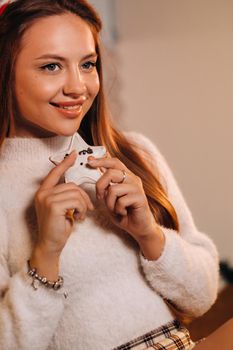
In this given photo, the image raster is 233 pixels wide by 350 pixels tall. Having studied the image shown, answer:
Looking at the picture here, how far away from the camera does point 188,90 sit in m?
1.96

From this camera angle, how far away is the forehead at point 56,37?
89 cm

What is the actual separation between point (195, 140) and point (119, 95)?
0.36 metres

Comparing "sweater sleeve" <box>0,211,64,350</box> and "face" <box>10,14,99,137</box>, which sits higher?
"face" <box>10,14,99,137</box>

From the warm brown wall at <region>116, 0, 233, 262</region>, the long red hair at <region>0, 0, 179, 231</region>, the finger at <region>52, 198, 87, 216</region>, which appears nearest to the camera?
the finger at <region>52, 198, 87, 216</region>

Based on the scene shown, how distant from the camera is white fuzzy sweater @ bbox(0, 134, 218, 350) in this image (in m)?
0.91

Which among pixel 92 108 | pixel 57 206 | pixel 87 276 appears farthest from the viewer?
pixel 92 108

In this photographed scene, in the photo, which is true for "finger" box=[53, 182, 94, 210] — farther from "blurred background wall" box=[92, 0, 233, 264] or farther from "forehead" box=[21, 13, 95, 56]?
"blurred background wall" box=[92, 0, 233, 264]

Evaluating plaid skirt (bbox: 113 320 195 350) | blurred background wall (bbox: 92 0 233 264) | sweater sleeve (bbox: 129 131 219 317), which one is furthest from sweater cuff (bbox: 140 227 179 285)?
blurred background wall (bbox: 92 0 233 264)

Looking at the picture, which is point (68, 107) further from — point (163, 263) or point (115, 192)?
point (163, 263)

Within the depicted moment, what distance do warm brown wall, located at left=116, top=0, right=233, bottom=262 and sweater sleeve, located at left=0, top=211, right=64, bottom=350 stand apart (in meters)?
1.17

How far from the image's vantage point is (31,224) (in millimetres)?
977

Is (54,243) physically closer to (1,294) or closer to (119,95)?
(1,294)

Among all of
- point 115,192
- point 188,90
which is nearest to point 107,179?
point 115,192

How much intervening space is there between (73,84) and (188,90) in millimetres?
1128
